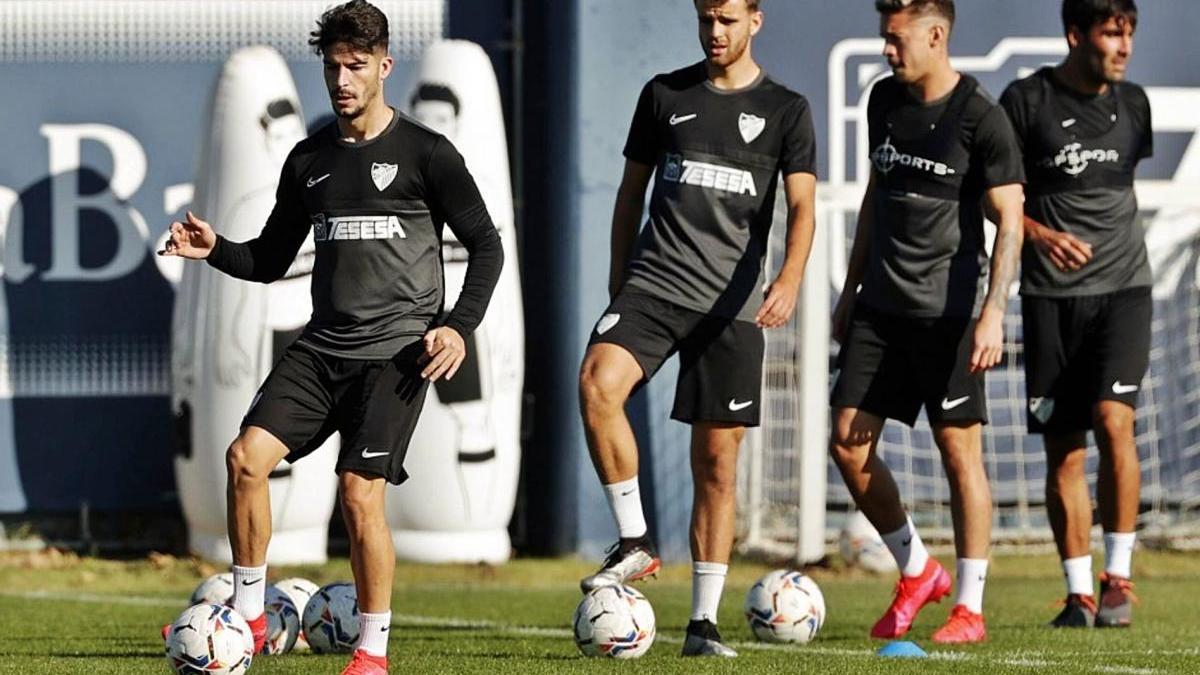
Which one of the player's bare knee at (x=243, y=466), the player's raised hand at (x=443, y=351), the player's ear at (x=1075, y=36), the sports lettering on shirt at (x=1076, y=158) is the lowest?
the player's bare knee at (x=243, y=466)

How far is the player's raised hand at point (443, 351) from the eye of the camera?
6121 millimetres

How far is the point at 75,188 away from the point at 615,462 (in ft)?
20.3

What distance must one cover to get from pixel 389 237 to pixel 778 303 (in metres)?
1.31

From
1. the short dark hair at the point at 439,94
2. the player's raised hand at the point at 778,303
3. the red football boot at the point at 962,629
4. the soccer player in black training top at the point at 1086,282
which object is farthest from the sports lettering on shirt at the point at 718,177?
the short dark hair at the point at 439,94

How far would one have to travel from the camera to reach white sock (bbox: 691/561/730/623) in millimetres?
6973

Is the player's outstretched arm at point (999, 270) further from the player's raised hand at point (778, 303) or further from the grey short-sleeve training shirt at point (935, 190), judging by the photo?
the player's raised hand at point (778, 303)

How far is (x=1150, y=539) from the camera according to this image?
12.6m

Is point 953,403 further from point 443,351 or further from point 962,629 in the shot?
point 443,351

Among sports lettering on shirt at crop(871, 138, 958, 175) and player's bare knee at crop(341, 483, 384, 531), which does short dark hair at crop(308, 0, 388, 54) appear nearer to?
player's bare knee at crop(341, 483, 384, 531)

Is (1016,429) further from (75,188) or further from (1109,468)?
(75,188)

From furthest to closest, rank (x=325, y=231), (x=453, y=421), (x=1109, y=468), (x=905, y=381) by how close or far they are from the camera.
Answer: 1. (x=453, y=421)
2. (x=1109, y=468)
3. (x=905, y=381)
4. (x=325, y=231)

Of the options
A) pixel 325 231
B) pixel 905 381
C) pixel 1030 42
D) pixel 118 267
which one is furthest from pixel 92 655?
pixel 1030 42

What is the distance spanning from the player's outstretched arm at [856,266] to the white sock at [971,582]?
0.94 meters

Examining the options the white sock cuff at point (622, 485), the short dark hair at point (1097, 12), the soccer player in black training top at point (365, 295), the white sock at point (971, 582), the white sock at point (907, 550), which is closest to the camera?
the soccer player in black training top at point (365, 295)
